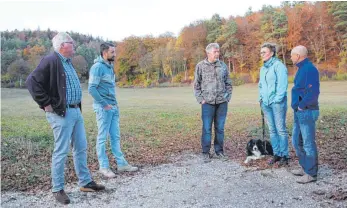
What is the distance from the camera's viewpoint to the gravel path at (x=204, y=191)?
158 inches

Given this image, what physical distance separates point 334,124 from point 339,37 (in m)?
35.8

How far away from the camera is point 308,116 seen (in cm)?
468

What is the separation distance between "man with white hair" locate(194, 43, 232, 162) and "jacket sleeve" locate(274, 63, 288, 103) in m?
1.15

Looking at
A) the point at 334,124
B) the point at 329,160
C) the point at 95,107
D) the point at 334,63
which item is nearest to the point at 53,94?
the point at 95,107

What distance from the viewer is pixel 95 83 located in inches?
201

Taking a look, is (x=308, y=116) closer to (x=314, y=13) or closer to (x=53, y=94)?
(x=53, y=94)

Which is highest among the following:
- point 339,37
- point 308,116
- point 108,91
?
point 339,37

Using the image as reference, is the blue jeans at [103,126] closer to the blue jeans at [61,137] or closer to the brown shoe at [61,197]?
the blue jeans at [61,137]

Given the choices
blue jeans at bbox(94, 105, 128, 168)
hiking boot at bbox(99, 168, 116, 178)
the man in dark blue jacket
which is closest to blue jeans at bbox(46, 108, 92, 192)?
blue jeans at bbox(94, 105, 128, 168)

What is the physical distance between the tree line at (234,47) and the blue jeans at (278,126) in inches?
1322

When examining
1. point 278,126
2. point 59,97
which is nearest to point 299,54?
point 278,126

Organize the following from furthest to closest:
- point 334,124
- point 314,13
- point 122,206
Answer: point 314,13 → point 334,124 → point 122,206

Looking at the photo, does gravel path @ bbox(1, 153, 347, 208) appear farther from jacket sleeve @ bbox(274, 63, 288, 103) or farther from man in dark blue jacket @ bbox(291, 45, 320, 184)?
jacket sleeve @ bbox(274, 63, 288, 103)

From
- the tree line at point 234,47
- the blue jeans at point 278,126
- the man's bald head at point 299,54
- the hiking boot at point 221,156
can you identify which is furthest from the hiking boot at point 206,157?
the tree line at point 234,47
